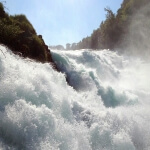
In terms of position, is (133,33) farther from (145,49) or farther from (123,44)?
(145,49)

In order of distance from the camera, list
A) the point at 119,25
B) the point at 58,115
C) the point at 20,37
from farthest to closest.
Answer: the point at 119,25 → the point at 20,37 → the point at 58,115

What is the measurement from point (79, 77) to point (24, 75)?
801 cm

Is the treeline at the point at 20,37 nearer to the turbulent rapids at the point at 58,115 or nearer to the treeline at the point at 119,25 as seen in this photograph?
the turbulent rapids at the point at 58,115

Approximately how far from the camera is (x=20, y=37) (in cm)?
1577

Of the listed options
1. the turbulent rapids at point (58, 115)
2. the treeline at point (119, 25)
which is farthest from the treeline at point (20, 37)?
the treeline at point (119, 25)

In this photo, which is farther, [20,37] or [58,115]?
[20,37]

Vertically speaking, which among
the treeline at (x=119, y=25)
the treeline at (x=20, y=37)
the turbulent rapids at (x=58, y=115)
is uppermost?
the treeline at (x=119, y=25)

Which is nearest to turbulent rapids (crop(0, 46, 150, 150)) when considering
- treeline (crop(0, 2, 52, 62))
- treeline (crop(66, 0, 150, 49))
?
treeline (crop(0, 2, 52, 62))

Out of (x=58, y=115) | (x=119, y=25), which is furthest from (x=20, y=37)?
(x=119, y=25)

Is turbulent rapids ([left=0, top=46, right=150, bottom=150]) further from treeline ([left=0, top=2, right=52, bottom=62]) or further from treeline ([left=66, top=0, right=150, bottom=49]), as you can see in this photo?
treeline ([left=66, top=0, right=150, bottom=49])

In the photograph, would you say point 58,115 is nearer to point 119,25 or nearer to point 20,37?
point 20,37

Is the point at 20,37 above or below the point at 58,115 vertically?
above

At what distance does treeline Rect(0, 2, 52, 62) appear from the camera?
14.0 metres

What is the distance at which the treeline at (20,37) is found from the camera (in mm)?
14040
